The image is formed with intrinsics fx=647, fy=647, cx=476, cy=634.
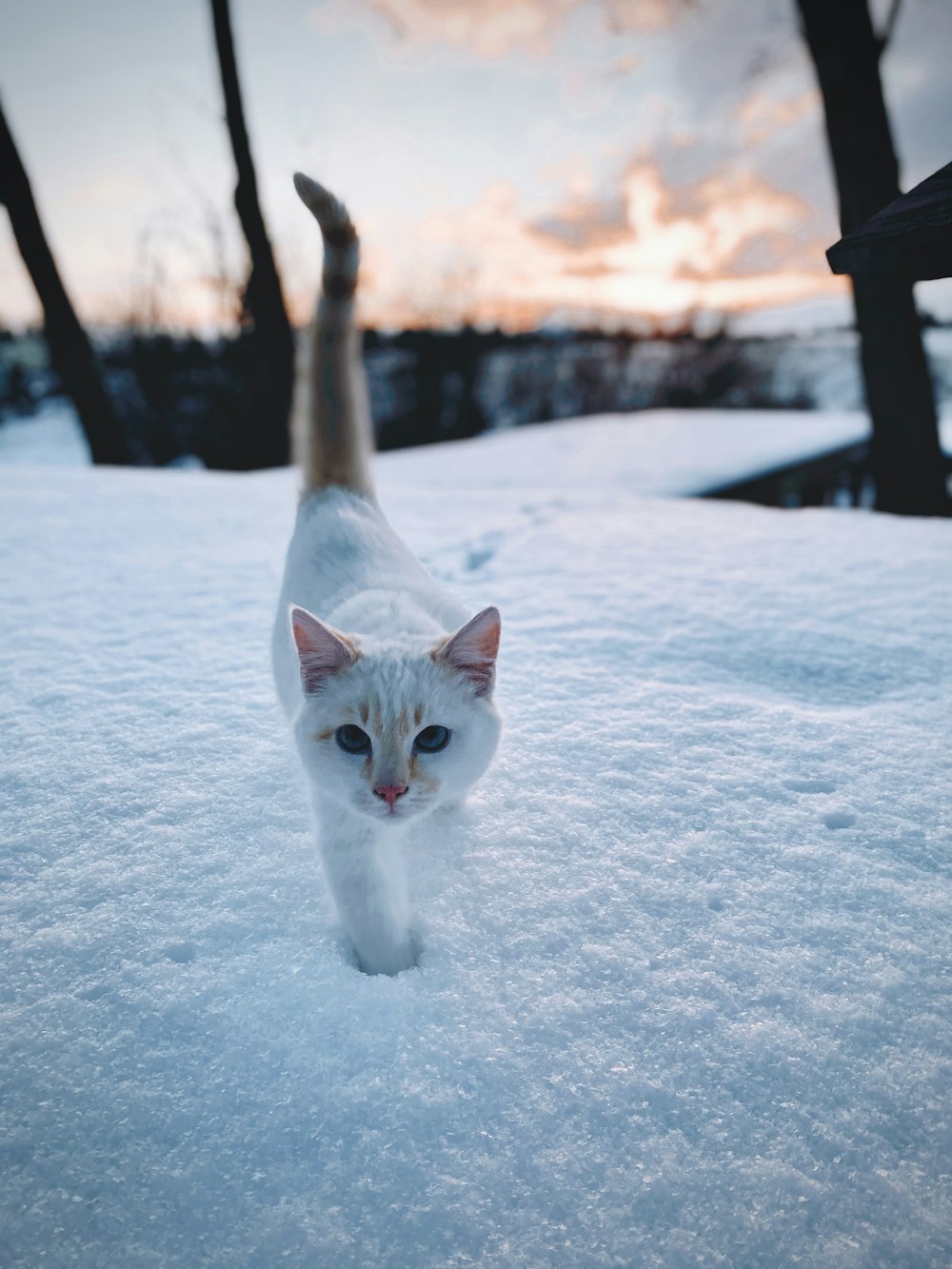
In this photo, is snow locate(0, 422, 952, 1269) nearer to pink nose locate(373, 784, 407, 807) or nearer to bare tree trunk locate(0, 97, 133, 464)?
pink nose locate(373, 784, 407, 807)

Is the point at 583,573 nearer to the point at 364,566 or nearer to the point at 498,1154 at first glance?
the point at 364,566

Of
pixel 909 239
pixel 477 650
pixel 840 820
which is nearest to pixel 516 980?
pixel 477 650

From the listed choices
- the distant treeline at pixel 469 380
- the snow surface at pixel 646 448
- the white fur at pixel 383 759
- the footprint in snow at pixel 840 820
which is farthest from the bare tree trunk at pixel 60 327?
the footprint in snow at pixel 840 820

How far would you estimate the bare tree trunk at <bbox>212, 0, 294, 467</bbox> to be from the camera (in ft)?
18.3

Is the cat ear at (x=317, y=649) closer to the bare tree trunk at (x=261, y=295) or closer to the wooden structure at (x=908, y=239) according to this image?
the wooden structure at (x=908, y=239)

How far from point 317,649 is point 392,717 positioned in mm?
179

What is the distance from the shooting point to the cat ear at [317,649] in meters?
1.08

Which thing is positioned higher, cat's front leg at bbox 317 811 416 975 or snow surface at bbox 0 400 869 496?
snow surface at bbox 0 400 869 496

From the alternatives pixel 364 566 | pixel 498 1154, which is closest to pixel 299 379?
pixel 364 566

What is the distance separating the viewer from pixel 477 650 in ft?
3.92

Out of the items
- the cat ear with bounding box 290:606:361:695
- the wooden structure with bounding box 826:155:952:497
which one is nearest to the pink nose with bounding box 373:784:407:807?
the cat ear with bounding box 290:606:361:695

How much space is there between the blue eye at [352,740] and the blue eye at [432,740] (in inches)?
3.5

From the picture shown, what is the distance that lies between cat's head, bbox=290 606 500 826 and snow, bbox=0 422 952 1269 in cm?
22

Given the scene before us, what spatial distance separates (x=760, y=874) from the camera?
A: 1.19 meters
